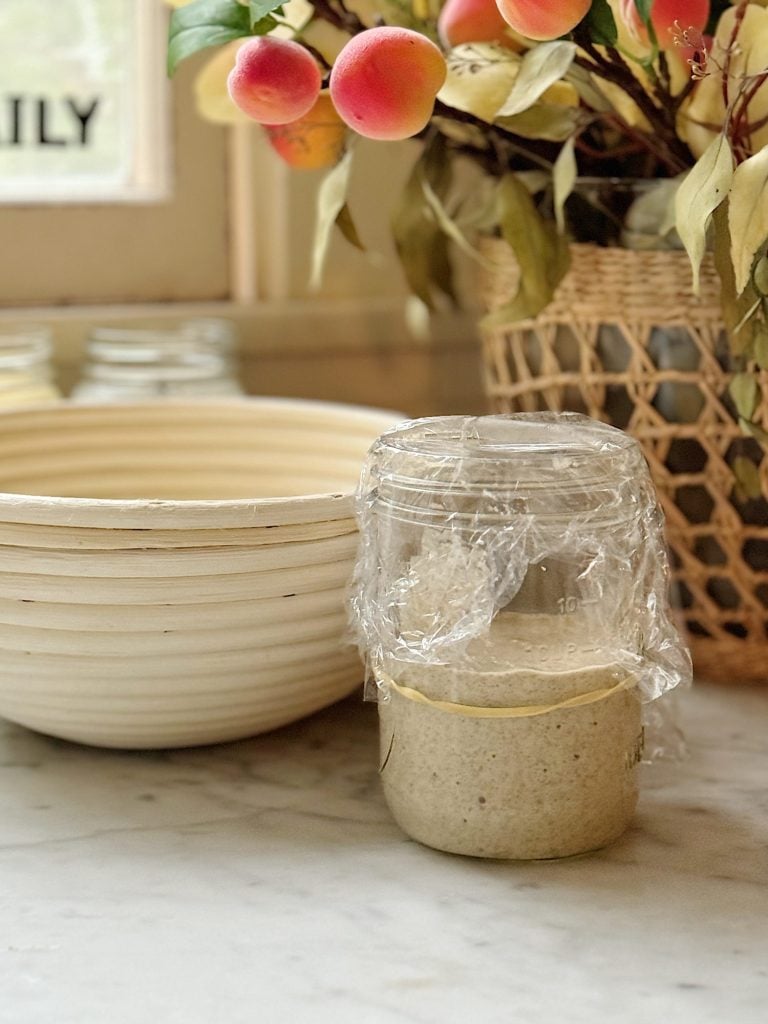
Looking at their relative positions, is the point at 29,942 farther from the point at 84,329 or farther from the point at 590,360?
the point at 84,329

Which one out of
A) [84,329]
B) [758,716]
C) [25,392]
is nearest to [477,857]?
[758,716]

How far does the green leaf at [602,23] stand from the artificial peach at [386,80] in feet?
0.21

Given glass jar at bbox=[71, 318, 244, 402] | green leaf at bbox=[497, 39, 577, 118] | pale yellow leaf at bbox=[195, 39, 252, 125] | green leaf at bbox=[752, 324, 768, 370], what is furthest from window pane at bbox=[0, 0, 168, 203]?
green leaf at bbox=[752, 324, 768, 370]

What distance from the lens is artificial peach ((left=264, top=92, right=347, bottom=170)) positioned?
0.64 m

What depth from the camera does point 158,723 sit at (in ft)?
1.94

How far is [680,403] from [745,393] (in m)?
0.06

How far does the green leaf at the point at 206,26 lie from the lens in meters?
0.57

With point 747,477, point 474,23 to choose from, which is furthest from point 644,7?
point 747,477

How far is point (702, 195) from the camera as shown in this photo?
520 millimetres

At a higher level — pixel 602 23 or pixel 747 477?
pixel 602 23

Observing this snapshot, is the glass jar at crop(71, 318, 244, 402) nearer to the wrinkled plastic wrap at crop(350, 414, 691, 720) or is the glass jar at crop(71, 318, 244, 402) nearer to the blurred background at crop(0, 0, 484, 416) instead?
the blurred background at crop(0, 0, 484, 416)

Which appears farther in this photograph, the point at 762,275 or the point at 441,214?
the point at 441,214

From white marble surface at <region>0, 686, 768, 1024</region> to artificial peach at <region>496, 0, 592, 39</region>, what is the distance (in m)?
0.33

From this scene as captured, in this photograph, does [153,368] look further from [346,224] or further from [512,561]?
[512,561]
